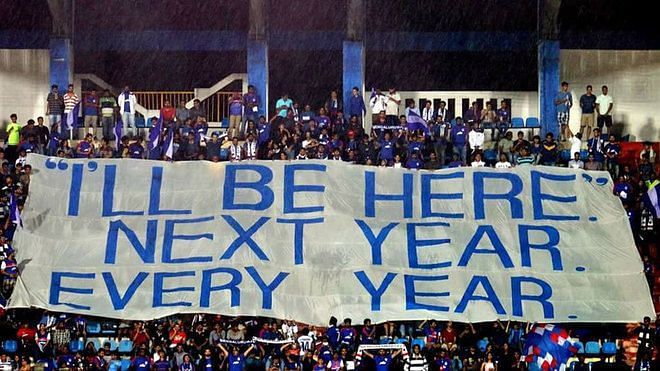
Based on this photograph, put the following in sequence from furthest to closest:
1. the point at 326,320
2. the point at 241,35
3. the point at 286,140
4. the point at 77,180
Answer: the point at 241,35, the point at 286,140, the point at 77,180, the point at 326,320

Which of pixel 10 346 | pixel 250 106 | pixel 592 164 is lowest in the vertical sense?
pixel 10 346

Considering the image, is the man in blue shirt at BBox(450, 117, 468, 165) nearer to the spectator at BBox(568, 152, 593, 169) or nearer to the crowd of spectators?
the crowd of spectators

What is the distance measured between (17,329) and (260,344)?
438 centimetres

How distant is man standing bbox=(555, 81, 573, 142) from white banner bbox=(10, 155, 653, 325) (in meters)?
6.16

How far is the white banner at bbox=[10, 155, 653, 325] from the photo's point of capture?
22734mm

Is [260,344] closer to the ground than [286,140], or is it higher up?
closer to the ground

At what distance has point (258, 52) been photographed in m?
31.1

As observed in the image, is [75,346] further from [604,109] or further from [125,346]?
[604,109]

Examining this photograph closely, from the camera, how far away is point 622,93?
1325 inches

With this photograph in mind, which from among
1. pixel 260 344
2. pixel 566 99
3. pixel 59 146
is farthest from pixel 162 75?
pixel 260 344

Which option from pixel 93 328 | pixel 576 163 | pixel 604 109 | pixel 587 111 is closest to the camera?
pixel 93 328

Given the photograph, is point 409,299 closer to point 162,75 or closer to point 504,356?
point 504,356

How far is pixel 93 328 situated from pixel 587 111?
11879 millimetres

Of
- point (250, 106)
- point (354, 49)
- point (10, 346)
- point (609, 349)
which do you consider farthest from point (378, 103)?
point (10, 346)
